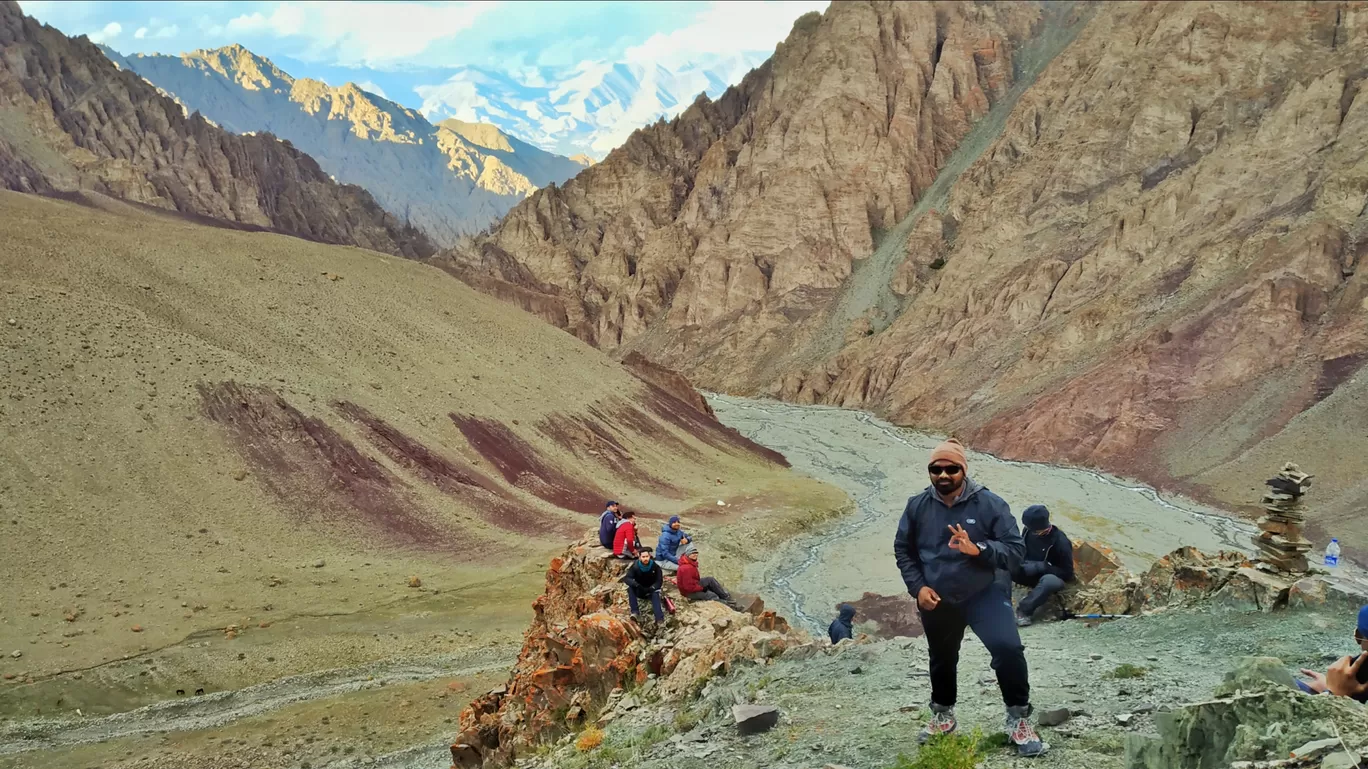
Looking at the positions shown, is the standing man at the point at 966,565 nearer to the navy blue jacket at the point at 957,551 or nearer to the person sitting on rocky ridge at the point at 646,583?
the navy blue jacket at the point at 957,551

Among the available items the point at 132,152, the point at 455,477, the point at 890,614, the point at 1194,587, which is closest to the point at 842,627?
the point at 1194,587

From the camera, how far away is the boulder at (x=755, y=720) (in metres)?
8.70

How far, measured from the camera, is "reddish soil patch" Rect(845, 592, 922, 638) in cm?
2333

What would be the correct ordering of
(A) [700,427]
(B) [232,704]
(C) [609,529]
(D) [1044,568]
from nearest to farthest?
1. (D) [1044,568]
2. (C) [609,529]
3. (B) [232,704]
4. (A) [700,427]

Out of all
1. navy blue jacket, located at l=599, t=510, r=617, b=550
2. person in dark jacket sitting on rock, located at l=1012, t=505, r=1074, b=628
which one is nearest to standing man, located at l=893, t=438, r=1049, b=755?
person in dark jacket sitting on rock, located at l=1012, t=505, r=1074, b=628

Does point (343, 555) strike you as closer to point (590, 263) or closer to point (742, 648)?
point (742, 648)

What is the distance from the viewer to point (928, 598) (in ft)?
21.8

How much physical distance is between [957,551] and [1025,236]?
92.3m

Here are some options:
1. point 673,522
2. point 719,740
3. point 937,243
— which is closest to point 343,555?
point 673,522

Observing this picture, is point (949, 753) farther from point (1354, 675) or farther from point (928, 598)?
point (1354, 675)

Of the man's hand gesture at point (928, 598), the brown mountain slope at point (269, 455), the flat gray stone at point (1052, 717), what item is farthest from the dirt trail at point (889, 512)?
the man's hand gesture at point (928, 598)

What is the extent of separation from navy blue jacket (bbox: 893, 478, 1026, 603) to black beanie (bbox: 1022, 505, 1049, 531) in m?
6.69

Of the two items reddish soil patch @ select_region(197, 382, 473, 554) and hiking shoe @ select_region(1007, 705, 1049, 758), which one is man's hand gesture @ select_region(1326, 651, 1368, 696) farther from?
reddish soil patch @ select_region(197, 382, 473, 554)

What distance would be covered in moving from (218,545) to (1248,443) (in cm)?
5174
